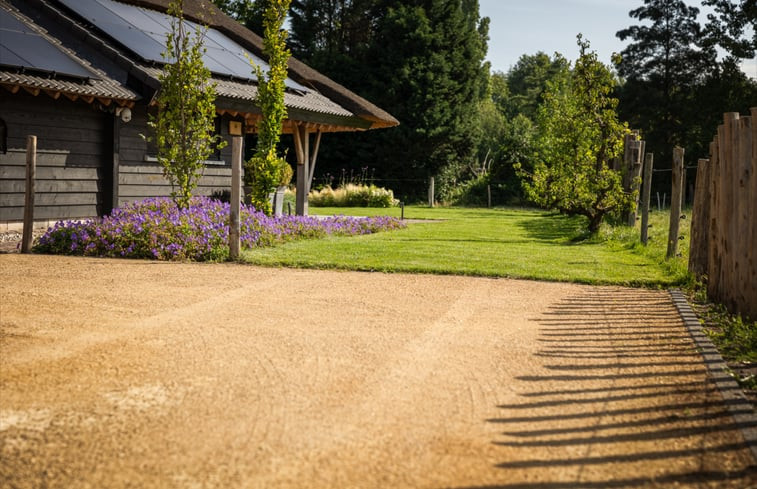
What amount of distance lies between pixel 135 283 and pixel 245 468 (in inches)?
213

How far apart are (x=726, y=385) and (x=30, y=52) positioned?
1223cm

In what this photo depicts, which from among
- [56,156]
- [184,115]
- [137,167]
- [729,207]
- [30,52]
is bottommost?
[729,207]

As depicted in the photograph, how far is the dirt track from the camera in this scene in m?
3.25

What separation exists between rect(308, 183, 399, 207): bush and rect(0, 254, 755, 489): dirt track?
797 inches

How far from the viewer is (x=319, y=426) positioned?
3.76m

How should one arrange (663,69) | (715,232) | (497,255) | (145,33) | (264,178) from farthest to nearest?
(663,69) < (145,33) < (264,178) < (497,255) < (715,232)

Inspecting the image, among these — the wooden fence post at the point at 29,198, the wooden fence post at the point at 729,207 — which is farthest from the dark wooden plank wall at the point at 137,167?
A: the wooden fence post at the point at 729,207

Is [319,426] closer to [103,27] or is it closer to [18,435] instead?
→ [18,435]

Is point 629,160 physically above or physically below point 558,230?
above

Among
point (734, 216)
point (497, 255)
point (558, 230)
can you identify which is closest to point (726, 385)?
point (734, 216)

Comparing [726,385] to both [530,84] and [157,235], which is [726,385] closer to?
[157,235]

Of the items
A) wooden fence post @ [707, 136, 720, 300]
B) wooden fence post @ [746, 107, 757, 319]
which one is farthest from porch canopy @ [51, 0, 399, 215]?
wooden fence post @ [746, 107, 757, 319]

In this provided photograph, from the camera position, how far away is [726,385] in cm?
465

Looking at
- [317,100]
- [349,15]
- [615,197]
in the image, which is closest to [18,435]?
[615,197]
